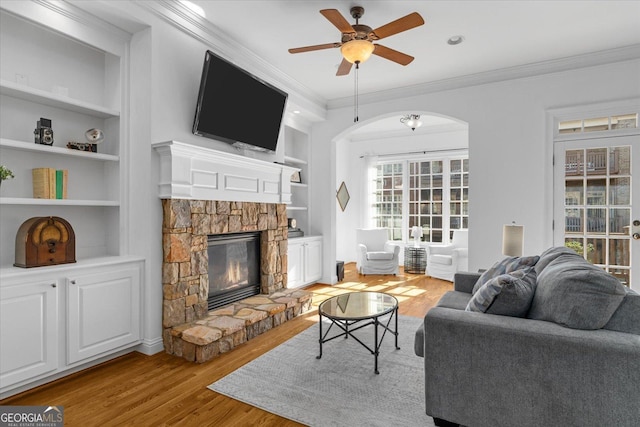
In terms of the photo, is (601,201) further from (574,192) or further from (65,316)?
(65,316)

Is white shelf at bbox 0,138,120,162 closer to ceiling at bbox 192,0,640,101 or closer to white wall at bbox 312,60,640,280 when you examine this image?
ceiling at bbox 192,0,640,101

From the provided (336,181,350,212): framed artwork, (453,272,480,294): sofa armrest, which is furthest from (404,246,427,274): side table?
(453,272,480,294): sofa armrest

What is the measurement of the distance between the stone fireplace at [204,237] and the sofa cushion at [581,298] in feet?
7.75

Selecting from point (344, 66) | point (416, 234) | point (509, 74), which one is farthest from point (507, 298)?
point (416, 234)

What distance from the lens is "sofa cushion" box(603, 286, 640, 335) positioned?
1.62 meters

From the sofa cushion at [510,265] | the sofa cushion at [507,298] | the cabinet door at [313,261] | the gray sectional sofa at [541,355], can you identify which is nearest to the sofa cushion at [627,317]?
the gray sectional sofa at [541,355]

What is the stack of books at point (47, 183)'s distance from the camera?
8.27 feet

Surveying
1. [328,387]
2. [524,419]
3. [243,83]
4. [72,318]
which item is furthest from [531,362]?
[243,83]

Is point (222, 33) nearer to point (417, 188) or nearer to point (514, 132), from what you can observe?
point (514, 132)

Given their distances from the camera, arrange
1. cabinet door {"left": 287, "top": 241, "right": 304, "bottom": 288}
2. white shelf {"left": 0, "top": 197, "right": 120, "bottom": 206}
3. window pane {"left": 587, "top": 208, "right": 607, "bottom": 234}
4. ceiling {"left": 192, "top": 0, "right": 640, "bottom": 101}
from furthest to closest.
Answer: cabinet door {"left": 287, "top": 241, "right": 304, "bottom": 288}
window pane {"left": 587, "top": 208, "right": 607, "bottom": 234}
ceiling {"left": 192, "top": 0, "right": 640, "bottom": 101}
white shelf {"left": 0, "top": 197, "right": 120, "bottom": 206}

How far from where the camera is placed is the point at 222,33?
3.47 m

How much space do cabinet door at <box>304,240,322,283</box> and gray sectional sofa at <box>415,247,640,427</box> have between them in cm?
350

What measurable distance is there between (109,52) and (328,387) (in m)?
3.19

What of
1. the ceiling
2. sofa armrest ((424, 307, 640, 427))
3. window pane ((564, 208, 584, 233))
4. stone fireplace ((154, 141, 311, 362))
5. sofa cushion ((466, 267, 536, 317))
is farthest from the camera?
window pane ((564, 208, 584, 233))
